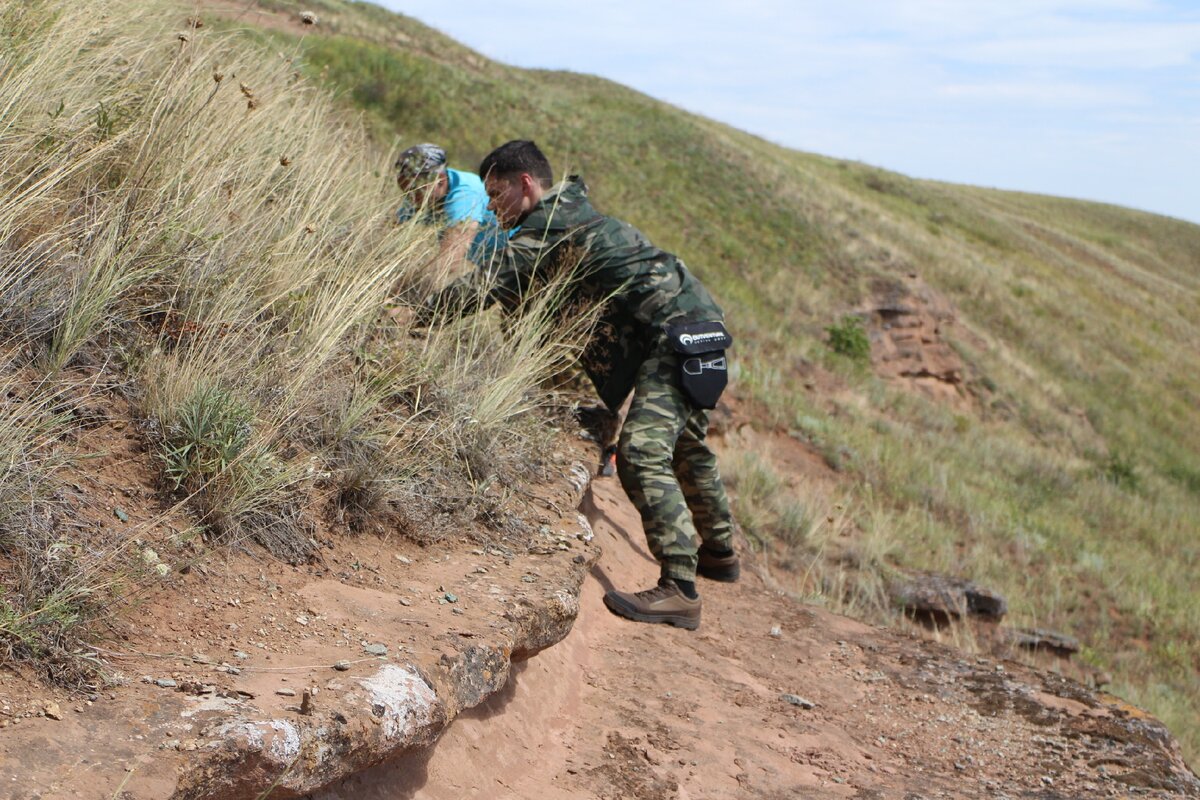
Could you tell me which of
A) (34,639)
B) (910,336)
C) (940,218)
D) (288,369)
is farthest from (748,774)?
(940,218)

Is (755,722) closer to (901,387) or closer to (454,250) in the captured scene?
(454,250)

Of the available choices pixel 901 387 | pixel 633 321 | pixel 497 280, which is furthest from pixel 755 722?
pixel 901 387

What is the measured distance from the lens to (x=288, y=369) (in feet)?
11.4

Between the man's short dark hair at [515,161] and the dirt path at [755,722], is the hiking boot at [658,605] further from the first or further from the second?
the man's short dark hair at [515,161]

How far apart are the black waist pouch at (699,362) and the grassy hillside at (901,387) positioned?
125 inches

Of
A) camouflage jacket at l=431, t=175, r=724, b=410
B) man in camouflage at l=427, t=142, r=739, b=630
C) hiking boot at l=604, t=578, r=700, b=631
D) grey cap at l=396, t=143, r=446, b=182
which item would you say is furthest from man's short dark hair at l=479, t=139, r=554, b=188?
hiking boot at l=604, t=578, r=700, b=631

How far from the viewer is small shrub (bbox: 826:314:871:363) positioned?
1692 centimetres

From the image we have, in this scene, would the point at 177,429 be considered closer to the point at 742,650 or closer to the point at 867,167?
the point at 742,650

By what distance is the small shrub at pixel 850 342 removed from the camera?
1692cm

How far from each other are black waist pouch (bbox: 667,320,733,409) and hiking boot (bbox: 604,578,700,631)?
2.57 ft

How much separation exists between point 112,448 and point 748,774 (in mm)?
2151

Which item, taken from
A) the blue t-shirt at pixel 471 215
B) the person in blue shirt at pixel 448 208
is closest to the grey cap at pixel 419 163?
the person in blue shirt at pixel 448 208

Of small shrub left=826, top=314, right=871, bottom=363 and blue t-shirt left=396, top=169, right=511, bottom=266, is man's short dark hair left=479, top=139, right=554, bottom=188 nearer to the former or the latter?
blue t-shirt left=396, top=169, right=511, bottom=266

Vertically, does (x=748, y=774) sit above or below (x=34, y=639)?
below
